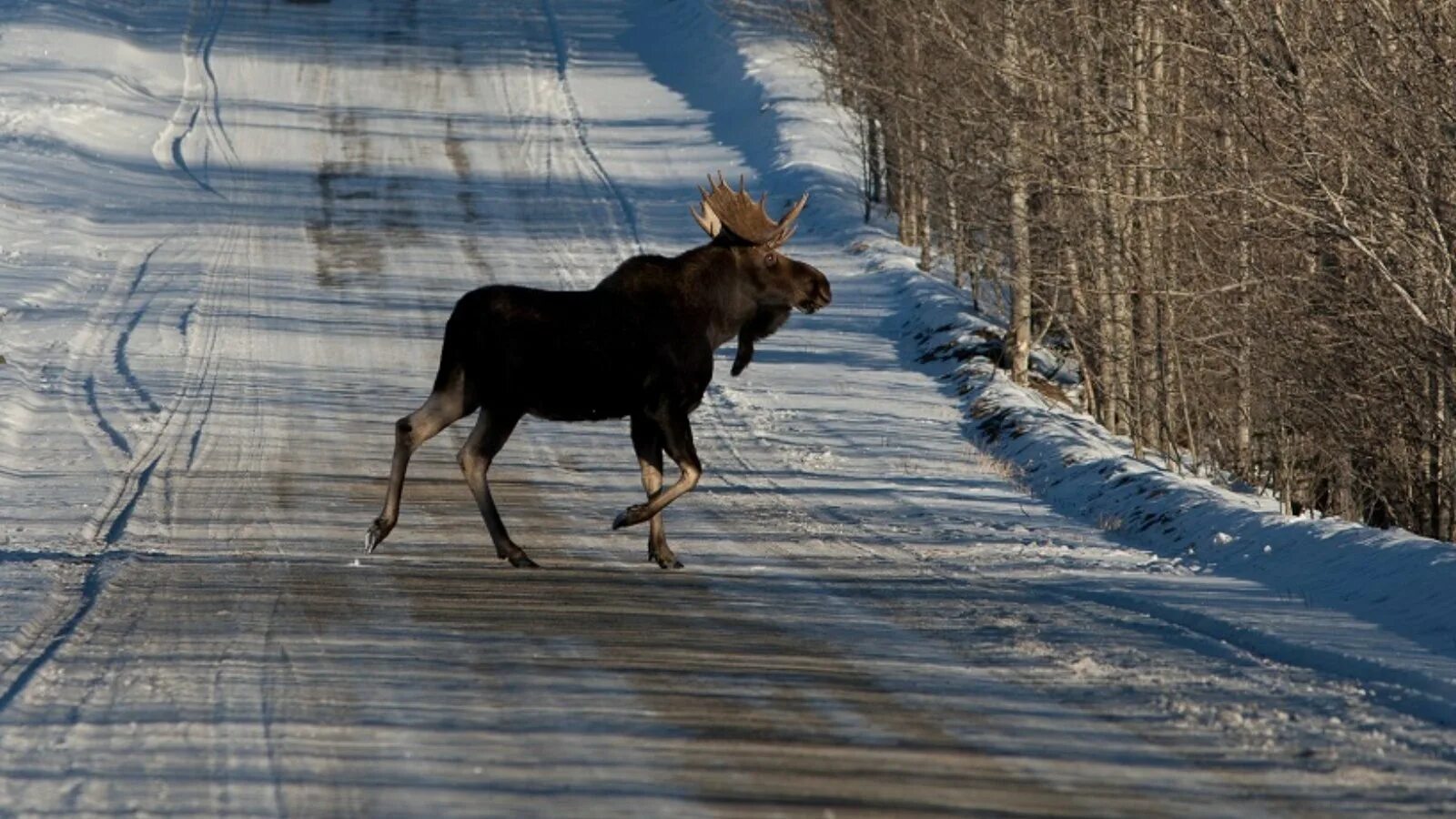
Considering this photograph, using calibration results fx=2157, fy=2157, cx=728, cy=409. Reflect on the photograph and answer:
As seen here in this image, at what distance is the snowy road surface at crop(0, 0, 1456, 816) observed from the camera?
672cm

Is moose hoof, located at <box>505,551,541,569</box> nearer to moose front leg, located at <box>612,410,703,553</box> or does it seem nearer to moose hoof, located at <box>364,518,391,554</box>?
moose front leg, located at <box>612,410,703,553</box>

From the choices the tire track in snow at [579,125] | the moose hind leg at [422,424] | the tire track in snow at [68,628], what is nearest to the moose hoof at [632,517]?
the moose hind leg at [422,424]

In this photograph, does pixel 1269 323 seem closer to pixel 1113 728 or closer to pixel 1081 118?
pixel 1081 118

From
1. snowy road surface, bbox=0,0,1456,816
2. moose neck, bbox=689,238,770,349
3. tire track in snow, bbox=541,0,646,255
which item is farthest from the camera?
tire track in snow, bbox=541,0,646,255

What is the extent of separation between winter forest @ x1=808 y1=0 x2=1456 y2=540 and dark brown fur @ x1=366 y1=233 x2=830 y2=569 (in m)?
3.84

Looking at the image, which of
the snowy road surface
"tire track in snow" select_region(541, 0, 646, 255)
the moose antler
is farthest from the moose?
"tire track in snow" select_region(541, 0, 646, 255)

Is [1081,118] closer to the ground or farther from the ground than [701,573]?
farther from the ground

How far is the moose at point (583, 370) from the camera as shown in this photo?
11922 mm

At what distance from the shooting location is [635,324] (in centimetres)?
1209

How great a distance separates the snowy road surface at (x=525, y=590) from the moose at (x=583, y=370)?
0.47 m

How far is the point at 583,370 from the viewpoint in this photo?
11961 mm

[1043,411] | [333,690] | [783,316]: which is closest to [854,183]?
[1043,411]

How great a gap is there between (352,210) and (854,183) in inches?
303

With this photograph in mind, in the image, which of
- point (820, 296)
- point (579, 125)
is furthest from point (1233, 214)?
point (579, 125)
